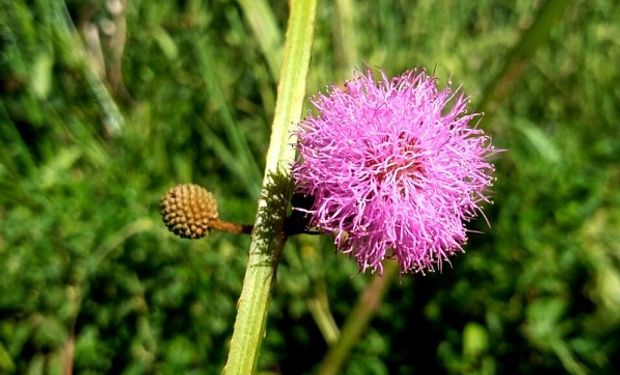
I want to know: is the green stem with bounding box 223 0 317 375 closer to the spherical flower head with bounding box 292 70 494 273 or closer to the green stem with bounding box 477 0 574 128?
the spherical flower head with bounding box 292 70 494 273

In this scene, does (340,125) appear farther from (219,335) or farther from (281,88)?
(219,335)

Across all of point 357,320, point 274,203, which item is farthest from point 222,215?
point 274,203

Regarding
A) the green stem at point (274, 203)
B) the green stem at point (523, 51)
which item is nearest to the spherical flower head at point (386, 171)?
the green stem at point (274, 203)

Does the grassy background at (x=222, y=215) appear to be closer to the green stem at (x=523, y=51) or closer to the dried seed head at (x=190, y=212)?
the green stem at (x=523, y=51)

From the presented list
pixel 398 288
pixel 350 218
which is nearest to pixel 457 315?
pixel 398 288

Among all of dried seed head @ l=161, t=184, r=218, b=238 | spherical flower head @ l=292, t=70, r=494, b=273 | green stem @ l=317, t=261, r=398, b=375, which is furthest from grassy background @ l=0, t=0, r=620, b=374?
dried seed head @ l=161, t=184, r=218, b=238

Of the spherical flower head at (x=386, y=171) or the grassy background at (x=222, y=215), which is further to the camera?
the grassy background at (x=222, y=215)
